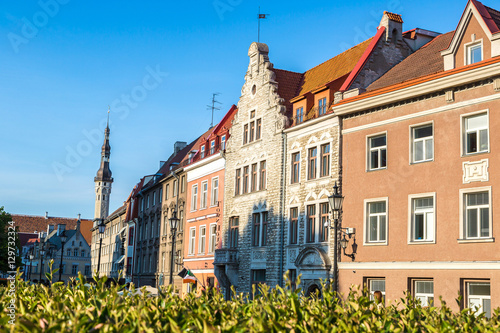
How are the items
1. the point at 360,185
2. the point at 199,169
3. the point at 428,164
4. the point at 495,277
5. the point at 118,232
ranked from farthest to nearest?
the point at 118,232, the point at 199,169, the point at 360,185, the point at 428,164, the point at 495,277

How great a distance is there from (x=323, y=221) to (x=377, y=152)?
449 cm

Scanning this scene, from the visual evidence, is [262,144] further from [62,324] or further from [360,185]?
[62,324]

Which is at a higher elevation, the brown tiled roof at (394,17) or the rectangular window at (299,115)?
the brown tiled roof at (394,17)

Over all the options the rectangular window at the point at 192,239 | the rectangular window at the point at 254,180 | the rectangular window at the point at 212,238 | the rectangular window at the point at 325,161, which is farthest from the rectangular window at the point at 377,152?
the rectangular window at the point at 192,239

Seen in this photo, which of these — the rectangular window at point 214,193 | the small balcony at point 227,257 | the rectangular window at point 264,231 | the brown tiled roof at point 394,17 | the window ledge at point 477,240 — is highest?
the brown tiled roof at point 394,17

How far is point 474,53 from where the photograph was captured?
24.2 metres

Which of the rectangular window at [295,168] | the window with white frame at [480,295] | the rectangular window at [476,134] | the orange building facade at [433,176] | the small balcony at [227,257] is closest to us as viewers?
the window with white frame at [480,295]

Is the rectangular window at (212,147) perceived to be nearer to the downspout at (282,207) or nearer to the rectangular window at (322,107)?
the downspout at (282,207)

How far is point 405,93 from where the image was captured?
25.8m

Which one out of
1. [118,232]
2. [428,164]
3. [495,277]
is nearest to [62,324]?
[495,277]

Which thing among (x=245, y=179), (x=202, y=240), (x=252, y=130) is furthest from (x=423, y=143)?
(x=202, y=240)

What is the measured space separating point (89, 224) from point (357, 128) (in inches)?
4352

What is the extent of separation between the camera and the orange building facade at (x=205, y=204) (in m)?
40.8

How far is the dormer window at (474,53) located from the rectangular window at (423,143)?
2852 mm
